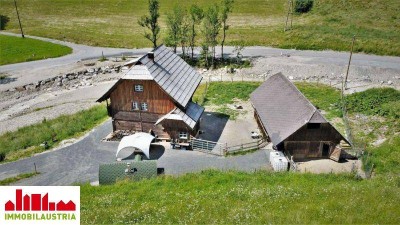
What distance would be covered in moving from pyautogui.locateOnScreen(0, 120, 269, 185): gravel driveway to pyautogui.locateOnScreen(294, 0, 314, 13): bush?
7818 cm

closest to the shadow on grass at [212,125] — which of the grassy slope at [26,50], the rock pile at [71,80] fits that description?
the rock pile at [71,80]

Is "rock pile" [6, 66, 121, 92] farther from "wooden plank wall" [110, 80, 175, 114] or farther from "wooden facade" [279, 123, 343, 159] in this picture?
"wooden facade" [279, 123, 343, 159]

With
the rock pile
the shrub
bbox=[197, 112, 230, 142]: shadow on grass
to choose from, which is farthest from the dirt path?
the shrub

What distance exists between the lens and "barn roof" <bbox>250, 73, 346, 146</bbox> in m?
33.1

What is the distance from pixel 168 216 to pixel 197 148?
51.4 ft

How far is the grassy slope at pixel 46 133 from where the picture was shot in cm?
3866

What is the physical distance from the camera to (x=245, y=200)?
23250 millimetres

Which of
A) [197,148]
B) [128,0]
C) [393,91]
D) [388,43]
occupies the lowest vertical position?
[197,148]

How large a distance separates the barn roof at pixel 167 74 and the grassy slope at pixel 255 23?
3953 cm

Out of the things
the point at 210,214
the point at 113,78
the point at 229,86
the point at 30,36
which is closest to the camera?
the point at 210,214

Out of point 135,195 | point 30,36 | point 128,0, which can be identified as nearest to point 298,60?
point 135,195

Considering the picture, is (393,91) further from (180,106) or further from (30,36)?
(30,36)

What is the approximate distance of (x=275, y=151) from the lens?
1319 inches

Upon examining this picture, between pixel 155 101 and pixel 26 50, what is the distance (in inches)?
2099
